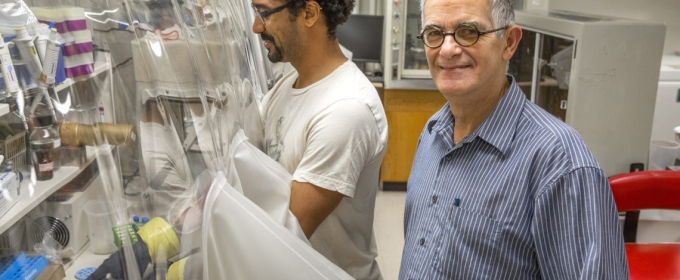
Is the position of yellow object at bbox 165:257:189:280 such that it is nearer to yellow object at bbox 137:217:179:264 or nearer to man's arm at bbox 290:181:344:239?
yellow object at bbox 137:217:179:264

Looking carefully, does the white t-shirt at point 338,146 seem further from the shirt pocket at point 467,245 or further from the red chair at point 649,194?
the red chair at point 649,194

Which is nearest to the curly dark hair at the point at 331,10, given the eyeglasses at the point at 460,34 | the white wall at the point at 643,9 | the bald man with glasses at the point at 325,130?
the bald man with glasses at the point at 325,130

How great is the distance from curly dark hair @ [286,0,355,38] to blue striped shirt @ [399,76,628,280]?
421 mm

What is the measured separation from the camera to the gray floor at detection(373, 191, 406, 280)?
3093mm

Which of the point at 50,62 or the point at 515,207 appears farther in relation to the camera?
the point at 515,207

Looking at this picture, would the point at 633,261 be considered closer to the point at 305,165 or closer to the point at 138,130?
the point at 305,165

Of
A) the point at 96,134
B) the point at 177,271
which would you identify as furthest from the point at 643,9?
the point at 96,134

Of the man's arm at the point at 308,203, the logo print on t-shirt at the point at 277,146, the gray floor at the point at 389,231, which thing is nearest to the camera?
the man's arm at the point at 308,203

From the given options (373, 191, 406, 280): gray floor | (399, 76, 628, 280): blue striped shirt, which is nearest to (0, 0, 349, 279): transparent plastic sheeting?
(399, 76, 628, 280): blue striped shirt

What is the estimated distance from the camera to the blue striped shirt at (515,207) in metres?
0.81

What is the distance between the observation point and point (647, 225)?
6.66 ft

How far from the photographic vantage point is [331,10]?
1.33 m

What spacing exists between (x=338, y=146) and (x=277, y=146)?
211 millimetres

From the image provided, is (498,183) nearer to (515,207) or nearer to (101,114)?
(515,207)
